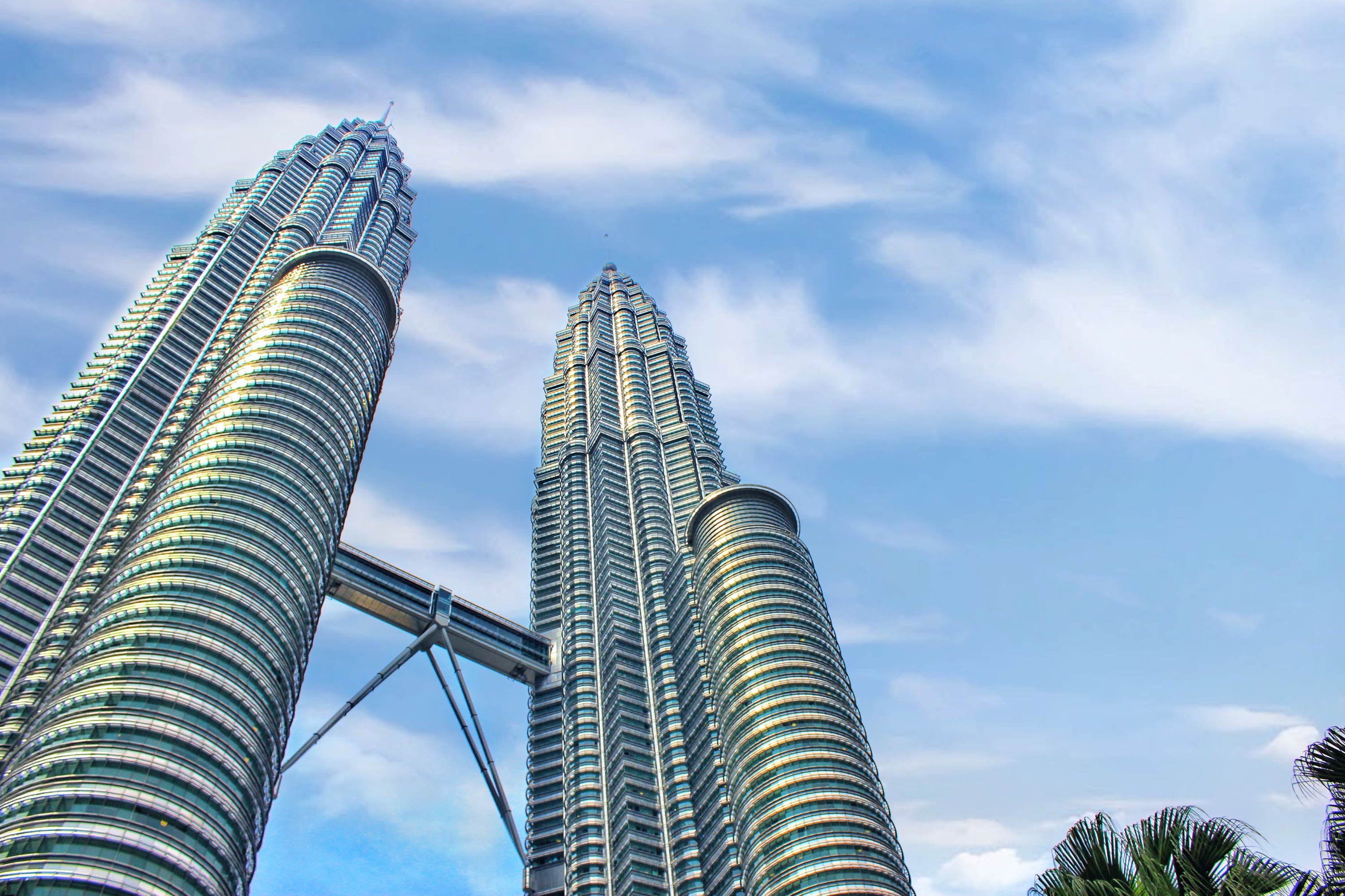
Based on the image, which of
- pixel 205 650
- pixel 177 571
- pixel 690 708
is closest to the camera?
pixel 205 650

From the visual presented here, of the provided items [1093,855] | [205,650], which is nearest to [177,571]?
[205,650]

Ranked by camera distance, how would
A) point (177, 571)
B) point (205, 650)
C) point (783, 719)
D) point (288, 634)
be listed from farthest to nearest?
1. point (783, 719)
2. point (288, 634)
3. point (177, 571)
4. point (205, 650)

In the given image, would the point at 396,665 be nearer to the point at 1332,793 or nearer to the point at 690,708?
the point at 690,708

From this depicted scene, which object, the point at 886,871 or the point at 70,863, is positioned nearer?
the point at 70,863

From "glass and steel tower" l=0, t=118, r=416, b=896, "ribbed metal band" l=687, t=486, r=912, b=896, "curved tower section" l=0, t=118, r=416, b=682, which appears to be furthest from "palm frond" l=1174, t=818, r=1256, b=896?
"curved tower section" l=0, t=118, r=416, b=682

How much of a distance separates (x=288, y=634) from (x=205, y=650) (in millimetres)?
11231

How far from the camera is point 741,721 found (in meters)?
109

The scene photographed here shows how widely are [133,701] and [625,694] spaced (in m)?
71.7

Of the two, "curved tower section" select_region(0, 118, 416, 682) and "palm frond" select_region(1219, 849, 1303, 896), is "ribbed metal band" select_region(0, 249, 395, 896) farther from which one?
"palm frond" select_region(1219, 849, 1303, 896)

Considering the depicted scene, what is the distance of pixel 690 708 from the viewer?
132m

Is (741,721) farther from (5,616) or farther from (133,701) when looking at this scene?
(5,616)

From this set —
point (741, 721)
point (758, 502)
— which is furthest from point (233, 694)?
point (758, 502)

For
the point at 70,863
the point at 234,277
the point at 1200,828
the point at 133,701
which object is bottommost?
the point at 1200,828

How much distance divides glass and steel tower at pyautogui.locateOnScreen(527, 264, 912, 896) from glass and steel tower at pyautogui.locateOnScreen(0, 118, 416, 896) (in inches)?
1792
